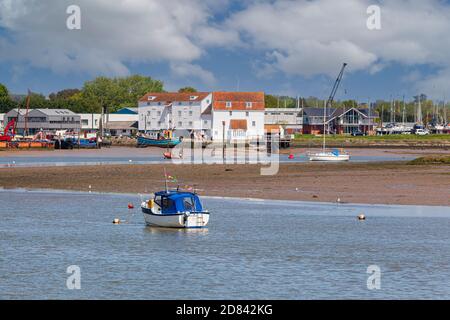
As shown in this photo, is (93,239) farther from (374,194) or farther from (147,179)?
(147,179)

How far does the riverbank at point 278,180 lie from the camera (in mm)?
56844

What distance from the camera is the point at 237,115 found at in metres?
194

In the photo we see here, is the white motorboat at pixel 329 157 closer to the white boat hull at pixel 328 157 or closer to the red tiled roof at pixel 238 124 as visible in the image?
the white boat hull at pixel 328 157

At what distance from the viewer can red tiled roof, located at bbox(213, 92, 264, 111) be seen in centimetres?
19350

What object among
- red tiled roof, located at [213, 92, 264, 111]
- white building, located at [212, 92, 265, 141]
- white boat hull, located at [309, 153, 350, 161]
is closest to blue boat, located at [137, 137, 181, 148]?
white building, located at [212, 92, 265, 141]

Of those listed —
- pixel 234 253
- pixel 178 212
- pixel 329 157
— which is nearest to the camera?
pixel 234 253

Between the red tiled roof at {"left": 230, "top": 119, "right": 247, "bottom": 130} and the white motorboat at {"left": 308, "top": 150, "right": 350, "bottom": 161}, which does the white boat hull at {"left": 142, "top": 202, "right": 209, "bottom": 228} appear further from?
→ the red tiled roof at {"left": 230, "top": 119, "right": 247, "bottom": 130}

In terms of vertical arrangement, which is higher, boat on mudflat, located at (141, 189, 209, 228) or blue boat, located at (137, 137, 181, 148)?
blue boat, located at (137, 137, 181, 148)

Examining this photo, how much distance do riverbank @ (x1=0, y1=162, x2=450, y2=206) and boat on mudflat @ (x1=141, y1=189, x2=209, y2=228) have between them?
13.6 m

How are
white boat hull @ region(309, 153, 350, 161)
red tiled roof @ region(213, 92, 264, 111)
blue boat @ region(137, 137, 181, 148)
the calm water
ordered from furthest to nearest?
red tiled roof @ region(213, 92, 264, 111)
blue boat @ region(137, 137, 181, 148)
white boat hull @ region(309, 153, 350, 161)
the calm water

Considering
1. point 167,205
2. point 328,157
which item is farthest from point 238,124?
point 167,205

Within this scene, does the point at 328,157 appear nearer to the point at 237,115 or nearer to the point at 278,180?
the point at 278,180

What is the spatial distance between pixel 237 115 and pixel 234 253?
157 meters

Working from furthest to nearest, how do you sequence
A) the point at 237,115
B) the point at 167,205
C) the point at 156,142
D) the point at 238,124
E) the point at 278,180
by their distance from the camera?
the point at 237,115, the point at 238,124, the point at 156,142, the point at 278,180, the point at 167,205
